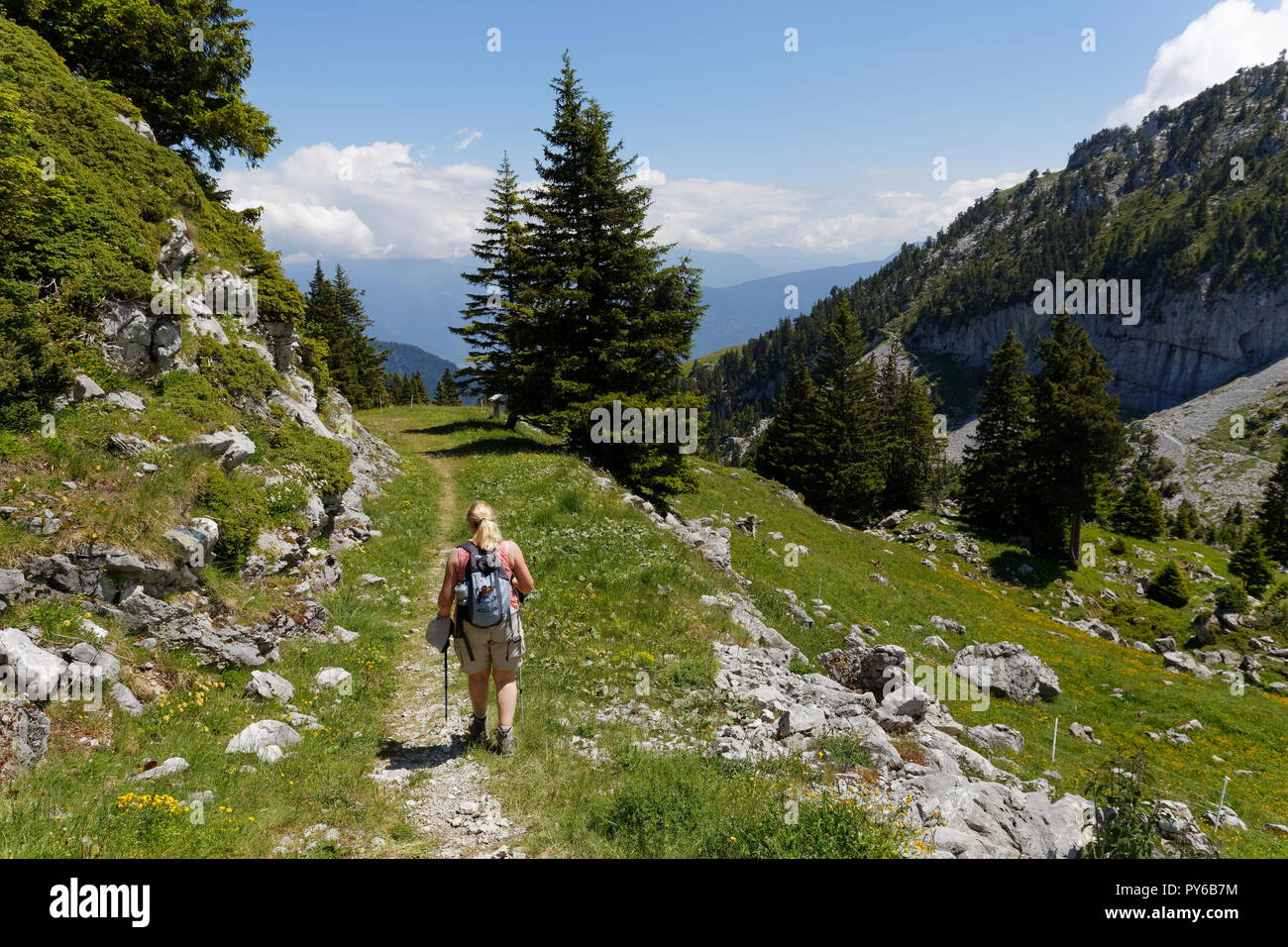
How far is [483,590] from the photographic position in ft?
23.9

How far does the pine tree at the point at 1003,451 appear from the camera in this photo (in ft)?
169

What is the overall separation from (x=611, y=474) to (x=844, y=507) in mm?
32339

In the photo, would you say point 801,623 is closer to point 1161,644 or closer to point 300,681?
point 300,681

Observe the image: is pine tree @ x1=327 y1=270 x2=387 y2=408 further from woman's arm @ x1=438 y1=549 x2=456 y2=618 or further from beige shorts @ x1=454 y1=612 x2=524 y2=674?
beige shorts @ x1=454 y1=612 x2=524 y2=674

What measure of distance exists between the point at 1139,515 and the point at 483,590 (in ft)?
273

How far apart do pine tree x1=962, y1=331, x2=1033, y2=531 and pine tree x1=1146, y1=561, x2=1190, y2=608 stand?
9.70 meters

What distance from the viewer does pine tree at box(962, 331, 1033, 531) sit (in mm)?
51625

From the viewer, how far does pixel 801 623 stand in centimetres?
1967

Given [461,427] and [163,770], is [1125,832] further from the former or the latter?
[461,427]

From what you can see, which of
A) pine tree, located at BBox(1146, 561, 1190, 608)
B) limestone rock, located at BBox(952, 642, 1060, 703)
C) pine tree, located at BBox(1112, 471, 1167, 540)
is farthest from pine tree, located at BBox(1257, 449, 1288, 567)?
limestone rock, located at BBox(952, 642, 1060, 703)

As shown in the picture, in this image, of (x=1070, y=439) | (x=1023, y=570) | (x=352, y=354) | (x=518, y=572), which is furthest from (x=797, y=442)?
(x=518, y=572)

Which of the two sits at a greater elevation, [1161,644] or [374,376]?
[374,376]
